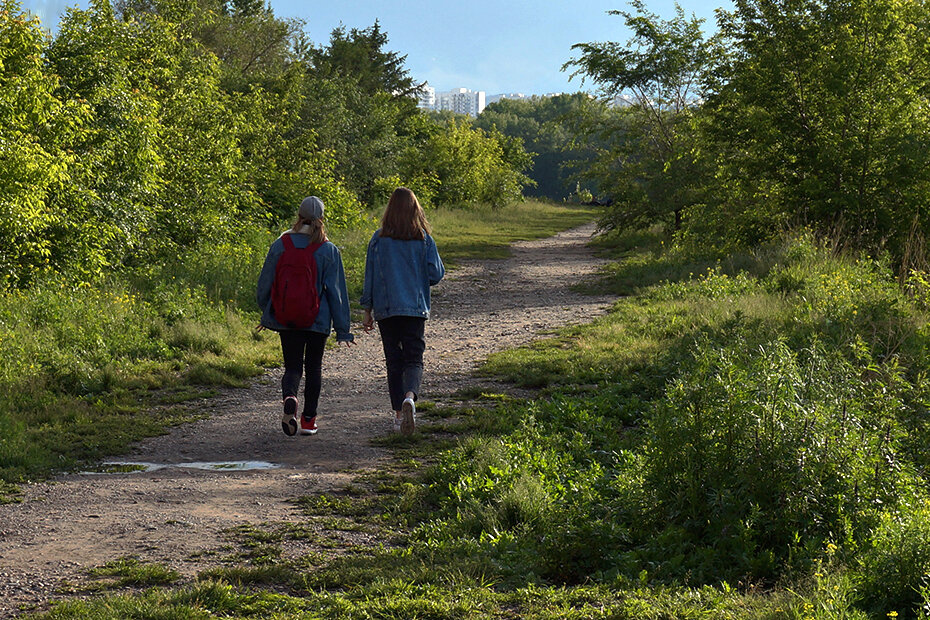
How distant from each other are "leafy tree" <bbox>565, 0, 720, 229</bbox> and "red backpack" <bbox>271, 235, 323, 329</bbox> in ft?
64.1

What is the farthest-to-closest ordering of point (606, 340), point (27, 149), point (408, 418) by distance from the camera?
point (606, 340) < point (27, 149) < point (408, 418)

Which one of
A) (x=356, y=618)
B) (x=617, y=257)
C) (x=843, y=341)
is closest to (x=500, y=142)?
(x=617, y=257)

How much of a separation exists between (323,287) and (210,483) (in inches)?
79.0

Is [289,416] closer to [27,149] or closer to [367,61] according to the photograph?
[27,149]

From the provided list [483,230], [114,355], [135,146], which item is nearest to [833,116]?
[135,146]

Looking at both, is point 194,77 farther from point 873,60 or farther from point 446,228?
point 446,228

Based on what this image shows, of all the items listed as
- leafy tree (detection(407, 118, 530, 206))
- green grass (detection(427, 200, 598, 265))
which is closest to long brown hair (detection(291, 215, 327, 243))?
green grass (detection(427, 200, 598, 265))

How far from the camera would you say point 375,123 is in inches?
1460

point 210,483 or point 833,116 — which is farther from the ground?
point 833,116

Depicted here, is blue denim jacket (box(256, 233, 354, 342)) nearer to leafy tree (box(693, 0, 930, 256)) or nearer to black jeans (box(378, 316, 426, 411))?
black jeans (box(378, 316, 426, 411))

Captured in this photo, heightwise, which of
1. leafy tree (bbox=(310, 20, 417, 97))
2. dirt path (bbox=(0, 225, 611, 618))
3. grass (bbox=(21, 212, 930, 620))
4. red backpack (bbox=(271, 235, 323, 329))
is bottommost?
dirt path (bbox=(0, 225, 611, 618))

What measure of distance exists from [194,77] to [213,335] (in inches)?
379

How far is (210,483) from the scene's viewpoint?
5.91 meters

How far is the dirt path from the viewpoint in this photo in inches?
178
